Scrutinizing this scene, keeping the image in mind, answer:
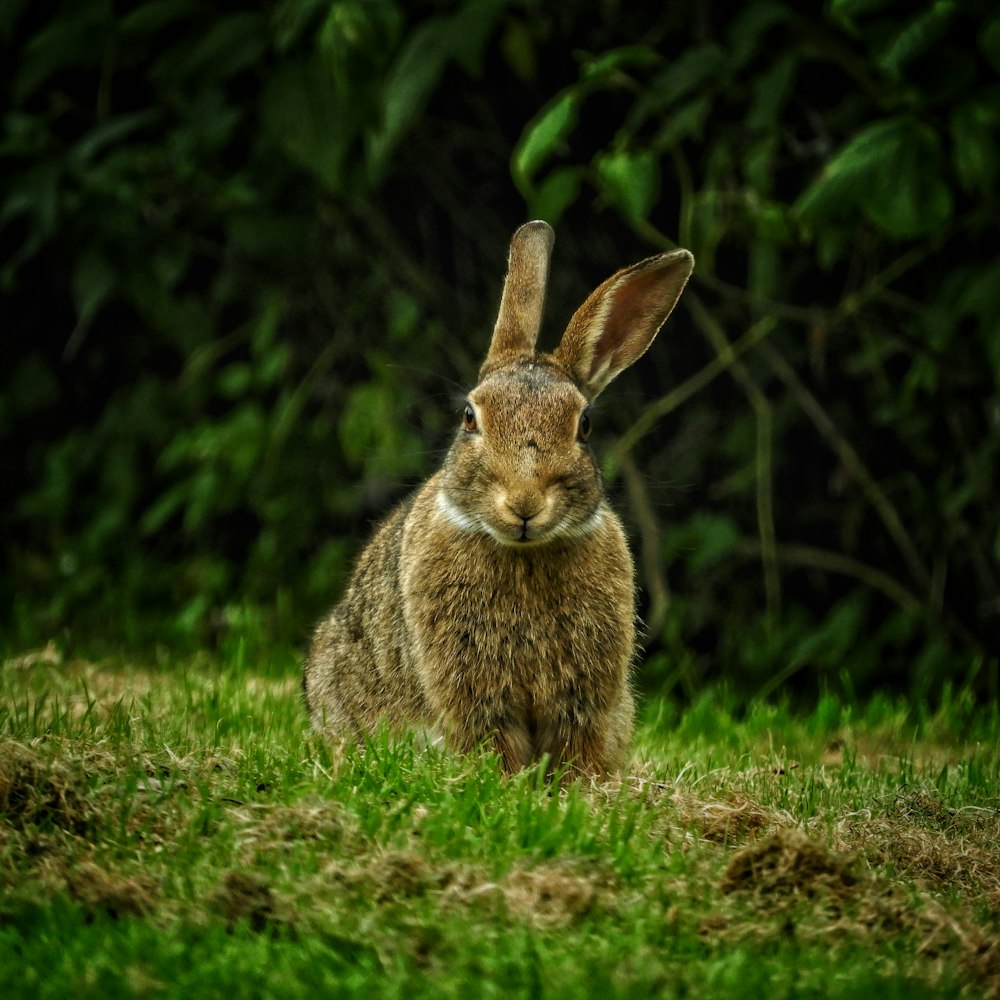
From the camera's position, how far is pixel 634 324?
4.09 meters

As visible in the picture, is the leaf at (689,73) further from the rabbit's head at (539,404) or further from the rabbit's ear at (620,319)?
the rabbit's ear at (620,319)

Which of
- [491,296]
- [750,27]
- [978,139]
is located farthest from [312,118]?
[978,139]

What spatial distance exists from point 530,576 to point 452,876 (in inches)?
48.0

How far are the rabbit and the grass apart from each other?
0.68 feet

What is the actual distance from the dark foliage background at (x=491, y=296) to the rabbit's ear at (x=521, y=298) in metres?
0.67

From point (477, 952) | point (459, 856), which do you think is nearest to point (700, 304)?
point (459, 856)

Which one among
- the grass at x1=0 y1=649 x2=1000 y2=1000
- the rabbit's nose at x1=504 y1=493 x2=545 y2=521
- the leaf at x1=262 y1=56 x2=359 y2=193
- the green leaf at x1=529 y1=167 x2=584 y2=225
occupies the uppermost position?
the leaf at x1=262 y1=56 x2=359 y2=193

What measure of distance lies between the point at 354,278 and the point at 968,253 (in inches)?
99.5

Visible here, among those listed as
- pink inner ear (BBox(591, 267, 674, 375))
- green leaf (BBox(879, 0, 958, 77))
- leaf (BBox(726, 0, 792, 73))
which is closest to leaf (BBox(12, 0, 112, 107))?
leaf (BBox(726, 0, 792, 73))

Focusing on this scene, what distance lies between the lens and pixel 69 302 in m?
7.22

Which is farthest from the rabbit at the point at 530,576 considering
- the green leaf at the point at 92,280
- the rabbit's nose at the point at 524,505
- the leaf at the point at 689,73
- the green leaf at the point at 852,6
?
the green leaf at the point at 92,280

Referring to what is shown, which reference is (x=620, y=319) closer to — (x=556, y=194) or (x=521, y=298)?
(x=521, y=298)

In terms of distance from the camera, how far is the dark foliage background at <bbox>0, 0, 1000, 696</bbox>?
5.22 m

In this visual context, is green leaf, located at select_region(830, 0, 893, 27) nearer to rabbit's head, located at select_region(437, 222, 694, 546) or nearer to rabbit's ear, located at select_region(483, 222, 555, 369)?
rabbit's head, located at select_region(437, 222, 694, 546)
